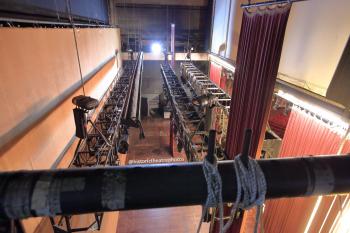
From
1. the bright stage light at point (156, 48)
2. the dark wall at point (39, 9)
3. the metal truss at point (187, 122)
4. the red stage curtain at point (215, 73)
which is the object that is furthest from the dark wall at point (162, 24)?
the dark wall at point (39, 9)

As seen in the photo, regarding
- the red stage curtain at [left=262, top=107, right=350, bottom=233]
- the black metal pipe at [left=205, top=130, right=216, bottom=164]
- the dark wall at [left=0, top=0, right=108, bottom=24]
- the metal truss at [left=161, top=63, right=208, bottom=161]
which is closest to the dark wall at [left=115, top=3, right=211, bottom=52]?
the metal truss at [left=161, top=63, right=208, bottom=161]

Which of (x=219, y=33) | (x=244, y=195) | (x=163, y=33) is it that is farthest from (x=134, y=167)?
(x=163, y=33)

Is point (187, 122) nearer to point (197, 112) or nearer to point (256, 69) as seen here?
point (197, 112)

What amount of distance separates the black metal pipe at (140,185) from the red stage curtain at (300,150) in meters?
2.50

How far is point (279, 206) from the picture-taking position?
3.79 metres

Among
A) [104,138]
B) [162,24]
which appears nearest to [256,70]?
[104,138]

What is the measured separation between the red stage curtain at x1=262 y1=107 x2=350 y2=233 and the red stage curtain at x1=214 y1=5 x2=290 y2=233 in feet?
3.20

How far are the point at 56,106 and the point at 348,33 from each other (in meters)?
3.87

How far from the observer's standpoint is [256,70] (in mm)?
3039

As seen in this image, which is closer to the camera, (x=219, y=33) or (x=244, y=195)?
(x=244, y=195)

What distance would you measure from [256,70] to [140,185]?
2823 millimetres

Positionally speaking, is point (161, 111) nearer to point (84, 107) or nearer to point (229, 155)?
point (229, 155)

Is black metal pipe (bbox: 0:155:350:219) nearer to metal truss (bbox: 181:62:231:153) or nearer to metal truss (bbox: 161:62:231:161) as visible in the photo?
metal truss (bbox: 161:62:231:161)

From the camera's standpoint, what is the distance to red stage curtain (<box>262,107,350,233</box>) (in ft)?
9.80
